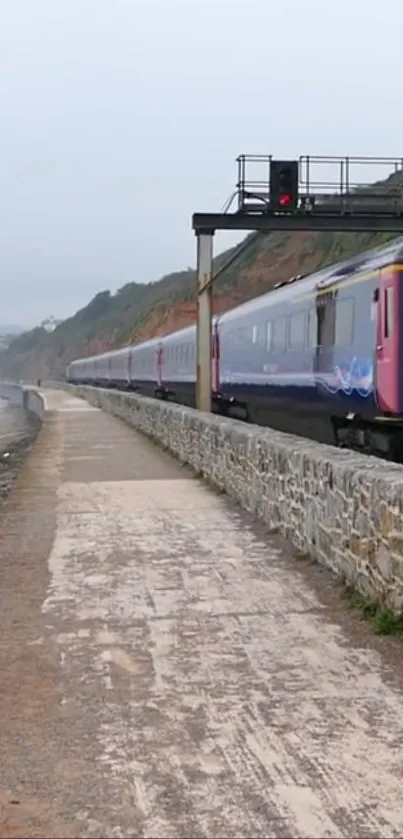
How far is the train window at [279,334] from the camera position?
20.8 m

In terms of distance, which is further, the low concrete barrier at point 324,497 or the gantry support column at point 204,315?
the gantry support column at point 204,315

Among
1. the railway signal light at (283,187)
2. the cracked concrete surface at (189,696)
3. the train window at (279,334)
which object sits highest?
the railway signal light at (283,187)

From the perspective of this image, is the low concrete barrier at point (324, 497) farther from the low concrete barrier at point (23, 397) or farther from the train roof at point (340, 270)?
the low concrete barrier at point (23, 397)

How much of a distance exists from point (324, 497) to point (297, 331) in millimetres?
10790

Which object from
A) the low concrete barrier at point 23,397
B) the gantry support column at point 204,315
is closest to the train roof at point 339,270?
the gantry support column at point 204,315

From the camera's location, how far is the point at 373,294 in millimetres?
14062

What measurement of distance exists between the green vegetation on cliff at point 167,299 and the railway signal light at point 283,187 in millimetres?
5069

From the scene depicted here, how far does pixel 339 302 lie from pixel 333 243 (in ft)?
181

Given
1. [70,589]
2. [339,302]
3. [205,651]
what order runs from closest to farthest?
[205,651] < [70,589] < [339,302]

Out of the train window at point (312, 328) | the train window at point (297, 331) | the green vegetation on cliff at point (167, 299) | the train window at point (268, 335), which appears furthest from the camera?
the green vegetation on cliff at point (167, 299)

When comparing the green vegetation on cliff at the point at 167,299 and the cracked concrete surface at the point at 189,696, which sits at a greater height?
the green vegetation on cliff at the point at 167,299

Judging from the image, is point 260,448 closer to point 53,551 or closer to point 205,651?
point 53,551

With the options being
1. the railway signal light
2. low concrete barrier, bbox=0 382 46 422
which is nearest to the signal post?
the railway signal light

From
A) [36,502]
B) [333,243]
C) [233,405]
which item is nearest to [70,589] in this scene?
[36,502]
